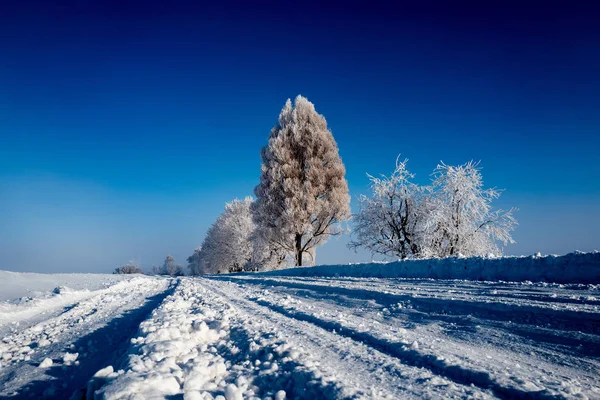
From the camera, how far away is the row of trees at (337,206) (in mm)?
13555

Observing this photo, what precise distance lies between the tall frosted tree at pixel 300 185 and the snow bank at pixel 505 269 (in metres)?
10.6

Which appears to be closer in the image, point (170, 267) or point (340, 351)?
point (340, 351)

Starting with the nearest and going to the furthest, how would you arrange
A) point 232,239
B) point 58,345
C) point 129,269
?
1. point 58,345
2. point 232,239
3. point 129,269

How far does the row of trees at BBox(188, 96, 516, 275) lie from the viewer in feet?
44.5

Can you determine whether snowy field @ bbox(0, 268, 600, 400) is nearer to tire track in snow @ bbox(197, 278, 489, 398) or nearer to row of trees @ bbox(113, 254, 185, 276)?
tire track in snow @ bbox(197, 278, 489, 398)

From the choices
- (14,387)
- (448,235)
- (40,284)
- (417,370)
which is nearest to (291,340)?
(417,370)

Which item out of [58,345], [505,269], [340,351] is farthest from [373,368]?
[505,269]

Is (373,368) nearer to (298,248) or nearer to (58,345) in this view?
(58,345)

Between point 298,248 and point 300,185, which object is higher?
point 300,185

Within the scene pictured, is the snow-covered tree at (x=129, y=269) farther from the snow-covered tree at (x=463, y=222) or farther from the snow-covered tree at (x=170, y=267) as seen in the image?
the snow-covered tree at (x=463, y=222)

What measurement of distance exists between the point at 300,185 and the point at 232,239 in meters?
20.4

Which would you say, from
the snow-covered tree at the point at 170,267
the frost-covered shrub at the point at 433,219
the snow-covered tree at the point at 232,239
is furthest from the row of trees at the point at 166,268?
the frost-covered shrub at the point at 433,219

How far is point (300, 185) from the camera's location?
62.6 ft

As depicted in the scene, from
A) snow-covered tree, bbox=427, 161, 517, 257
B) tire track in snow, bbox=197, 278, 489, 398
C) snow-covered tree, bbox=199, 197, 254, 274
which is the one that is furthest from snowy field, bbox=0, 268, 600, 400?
snow-covered tree, bbox=199, 197, 254, 274
